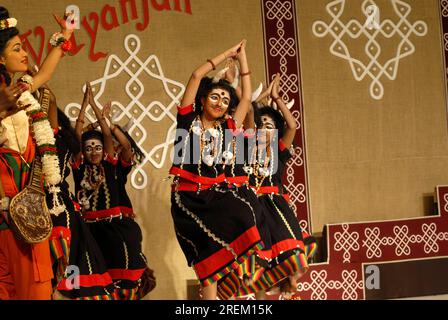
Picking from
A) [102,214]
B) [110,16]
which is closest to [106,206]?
[102,214]

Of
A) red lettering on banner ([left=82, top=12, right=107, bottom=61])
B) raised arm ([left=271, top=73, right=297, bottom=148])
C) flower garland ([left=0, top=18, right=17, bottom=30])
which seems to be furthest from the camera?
red lettering on banner ([left=82, top=12, right=107, bottom=61])

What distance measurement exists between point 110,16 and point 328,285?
2710 millimetres

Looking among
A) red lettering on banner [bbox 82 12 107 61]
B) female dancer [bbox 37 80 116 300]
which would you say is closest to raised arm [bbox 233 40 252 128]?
female dancer [bbox 37 80 116 300]

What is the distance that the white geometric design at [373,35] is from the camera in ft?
21.7

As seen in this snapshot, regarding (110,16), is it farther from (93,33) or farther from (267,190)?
(267,190)

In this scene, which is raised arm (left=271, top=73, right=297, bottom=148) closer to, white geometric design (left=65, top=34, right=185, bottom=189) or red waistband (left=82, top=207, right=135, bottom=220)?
white geometric design (left=65, top=34, right=185, bottom=189)

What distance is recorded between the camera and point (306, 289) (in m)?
6.00

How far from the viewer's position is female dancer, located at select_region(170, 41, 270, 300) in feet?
14.1

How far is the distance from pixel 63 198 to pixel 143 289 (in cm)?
114

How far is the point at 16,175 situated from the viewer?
3.22 metres

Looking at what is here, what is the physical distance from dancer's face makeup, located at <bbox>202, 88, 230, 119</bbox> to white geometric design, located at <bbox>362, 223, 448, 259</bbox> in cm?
225

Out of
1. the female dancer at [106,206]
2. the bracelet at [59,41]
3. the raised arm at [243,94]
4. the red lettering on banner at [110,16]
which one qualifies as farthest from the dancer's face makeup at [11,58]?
the red lettering on banner at [110,16]

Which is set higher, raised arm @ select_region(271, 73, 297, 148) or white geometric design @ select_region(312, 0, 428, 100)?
white geometric design @ select_region(312, 0, 428, 100)
